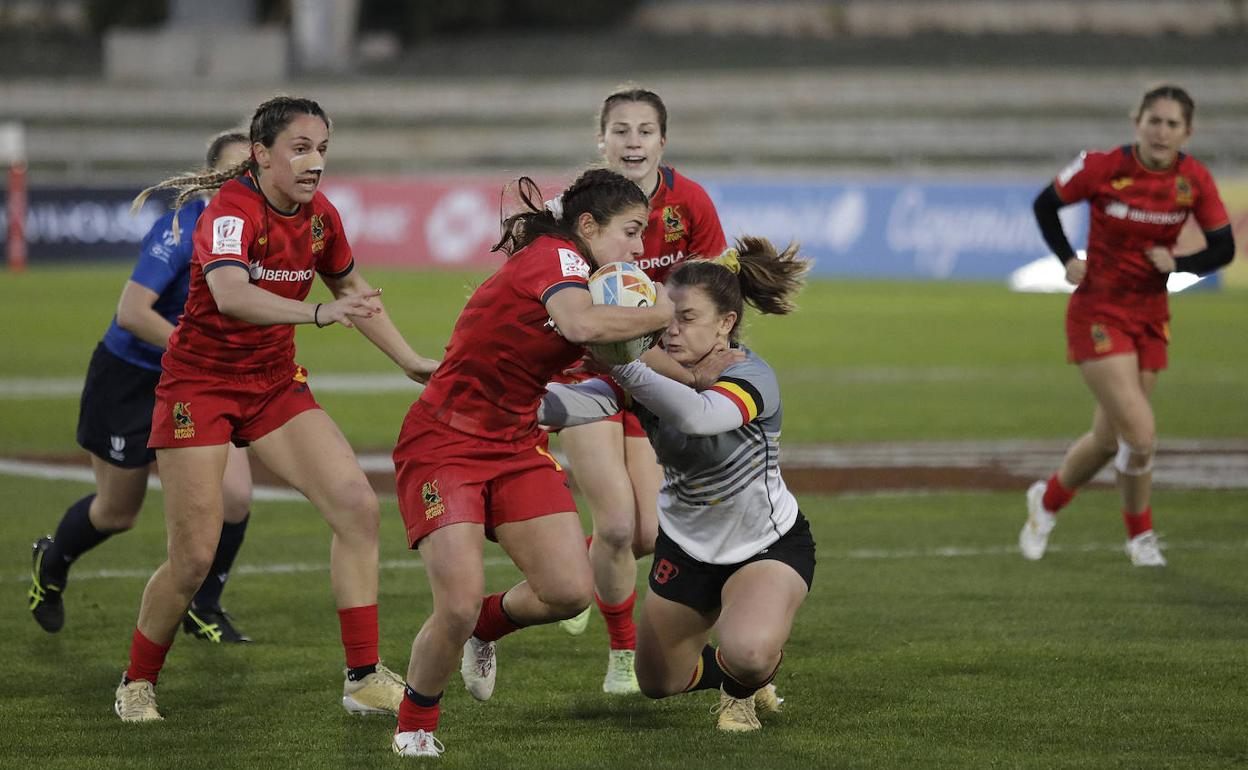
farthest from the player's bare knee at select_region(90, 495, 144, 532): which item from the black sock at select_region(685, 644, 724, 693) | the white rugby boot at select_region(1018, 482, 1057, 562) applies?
the white rugby boot at select_region(1018, 482, 1057, 562)

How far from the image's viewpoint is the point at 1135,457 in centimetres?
856

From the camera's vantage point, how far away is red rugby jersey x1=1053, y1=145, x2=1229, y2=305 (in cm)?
863

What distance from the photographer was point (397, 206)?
1314 inches

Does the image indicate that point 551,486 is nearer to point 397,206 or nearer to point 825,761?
point 825,761

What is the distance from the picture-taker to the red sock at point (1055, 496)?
882 centimetres

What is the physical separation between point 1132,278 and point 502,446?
4.47 m

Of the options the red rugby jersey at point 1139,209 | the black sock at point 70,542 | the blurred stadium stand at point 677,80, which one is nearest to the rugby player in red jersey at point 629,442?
the black sock at point 70,542

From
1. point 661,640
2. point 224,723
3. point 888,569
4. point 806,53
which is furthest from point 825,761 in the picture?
point 806,53

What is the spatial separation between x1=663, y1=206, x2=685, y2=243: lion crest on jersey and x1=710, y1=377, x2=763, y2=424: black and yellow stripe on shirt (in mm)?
1401

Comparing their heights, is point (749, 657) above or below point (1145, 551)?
above

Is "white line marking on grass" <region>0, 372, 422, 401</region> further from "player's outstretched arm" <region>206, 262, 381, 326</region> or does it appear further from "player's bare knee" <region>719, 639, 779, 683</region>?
"player's bare knee" <region>719, 639, 779, 683</region>

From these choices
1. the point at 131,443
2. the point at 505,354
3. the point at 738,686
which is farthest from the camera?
the point at 131,443

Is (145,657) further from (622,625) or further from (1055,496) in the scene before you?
(1055,496)

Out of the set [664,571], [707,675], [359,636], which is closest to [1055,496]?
[707,675]
